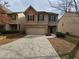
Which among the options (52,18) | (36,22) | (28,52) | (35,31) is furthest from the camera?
(52,18)

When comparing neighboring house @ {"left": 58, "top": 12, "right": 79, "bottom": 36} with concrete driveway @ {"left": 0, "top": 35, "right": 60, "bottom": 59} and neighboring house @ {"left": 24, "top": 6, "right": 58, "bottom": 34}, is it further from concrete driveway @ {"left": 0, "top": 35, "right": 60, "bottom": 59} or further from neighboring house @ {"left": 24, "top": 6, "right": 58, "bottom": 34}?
concrete driveway @ {"left": 0, "top": 35, "right": 60, "bottom": 59}

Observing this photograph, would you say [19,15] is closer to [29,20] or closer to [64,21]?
[29,20]

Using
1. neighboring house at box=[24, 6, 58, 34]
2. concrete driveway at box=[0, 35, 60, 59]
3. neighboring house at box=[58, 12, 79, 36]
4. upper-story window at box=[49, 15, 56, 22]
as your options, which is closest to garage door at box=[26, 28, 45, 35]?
neighboring house at box=[24, 6, 58, 34]

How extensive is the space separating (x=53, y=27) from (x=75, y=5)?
117 feet

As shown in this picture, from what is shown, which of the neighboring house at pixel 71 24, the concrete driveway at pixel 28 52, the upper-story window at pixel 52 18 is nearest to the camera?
the concrete driveway at pixel 28 52

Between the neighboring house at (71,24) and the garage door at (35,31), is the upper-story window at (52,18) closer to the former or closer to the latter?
the garage door at (35,31)

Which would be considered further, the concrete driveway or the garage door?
the garage door

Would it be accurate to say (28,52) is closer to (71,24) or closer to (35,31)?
(71,24)

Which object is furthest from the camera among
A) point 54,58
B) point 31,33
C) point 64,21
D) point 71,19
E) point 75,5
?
point 31,33

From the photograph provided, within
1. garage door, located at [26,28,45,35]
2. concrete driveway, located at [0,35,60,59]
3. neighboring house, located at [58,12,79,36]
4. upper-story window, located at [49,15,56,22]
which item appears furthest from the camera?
upper-story window, located at [49,15,56,22]

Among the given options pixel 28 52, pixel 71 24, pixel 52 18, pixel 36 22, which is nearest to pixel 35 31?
pixel 36 22

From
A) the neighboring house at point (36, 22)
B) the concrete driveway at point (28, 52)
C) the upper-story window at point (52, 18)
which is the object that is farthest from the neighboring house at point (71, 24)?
the concrete driveway at point (28, 52)

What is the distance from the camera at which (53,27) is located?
5491cm

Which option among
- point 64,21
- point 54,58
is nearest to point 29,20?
point 64,21
